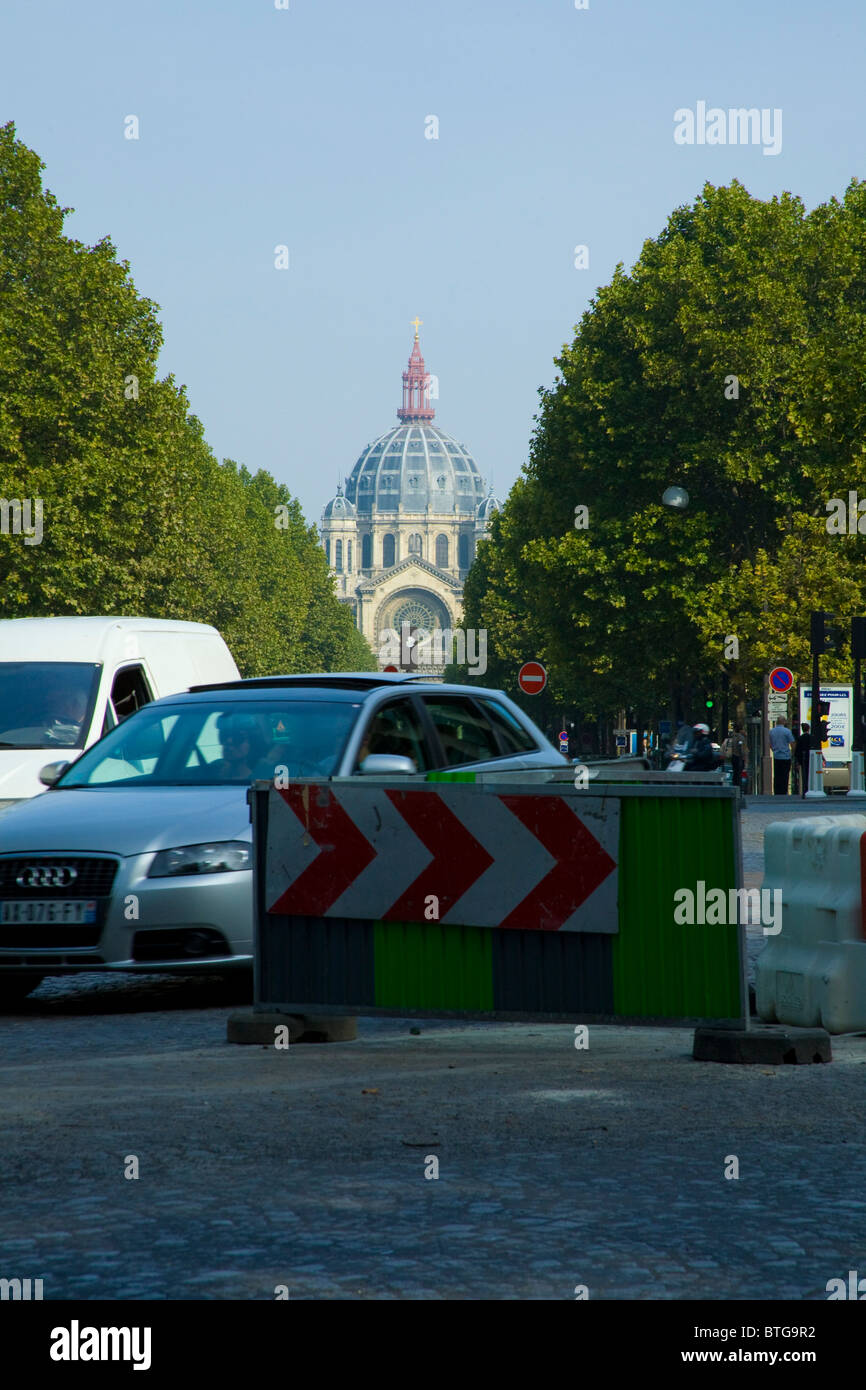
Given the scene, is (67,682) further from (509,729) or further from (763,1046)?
(763,1046)

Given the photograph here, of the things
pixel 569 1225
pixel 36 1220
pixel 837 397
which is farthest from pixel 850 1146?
pixel 837 397

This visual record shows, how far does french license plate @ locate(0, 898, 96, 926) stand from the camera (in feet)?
29.6

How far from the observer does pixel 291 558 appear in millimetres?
84750

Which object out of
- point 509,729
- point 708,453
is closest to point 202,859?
point 509,729

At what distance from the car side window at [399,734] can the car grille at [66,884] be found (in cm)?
166

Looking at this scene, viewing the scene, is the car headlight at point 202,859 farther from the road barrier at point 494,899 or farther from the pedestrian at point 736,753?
the pedestrian at point 736,753

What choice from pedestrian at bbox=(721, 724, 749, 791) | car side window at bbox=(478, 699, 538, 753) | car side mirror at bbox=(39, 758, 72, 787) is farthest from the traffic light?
car side mirror at bbox=(39, 758, 72, 787)

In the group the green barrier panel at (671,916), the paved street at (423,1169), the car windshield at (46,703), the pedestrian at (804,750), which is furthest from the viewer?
the pedestrian at (804,750)

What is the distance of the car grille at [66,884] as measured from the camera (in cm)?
905

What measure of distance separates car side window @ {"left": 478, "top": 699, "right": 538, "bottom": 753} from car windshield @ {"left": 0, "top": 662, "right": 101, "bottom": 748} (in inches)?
161

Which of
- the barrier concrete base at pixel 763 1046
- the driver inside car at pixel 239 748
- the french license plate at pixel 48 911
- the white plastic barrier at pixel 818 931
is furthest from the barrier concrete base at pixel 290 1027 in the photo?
the driver inside car at pixel 239 748

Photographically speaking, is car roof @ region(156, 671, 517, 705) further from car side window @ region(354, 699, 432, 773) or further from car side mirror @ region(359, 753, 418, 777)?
car side mirror @ region(359, 753, 418, 777)

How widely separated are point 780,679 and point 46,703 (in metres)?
25.8
